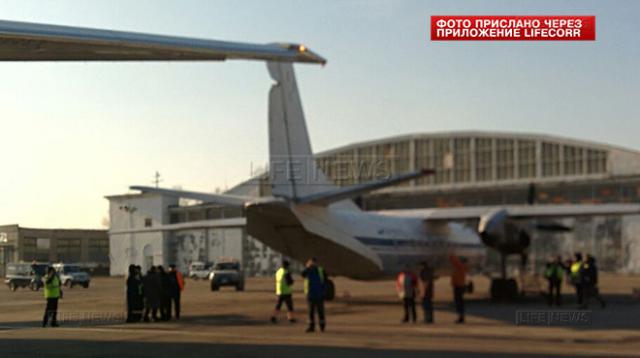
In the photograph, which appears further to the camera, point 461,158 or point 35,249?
point 35,249

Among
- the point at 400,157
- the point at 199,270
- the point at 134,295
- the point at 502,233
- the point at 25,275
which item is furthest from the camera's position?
the point at 199,270

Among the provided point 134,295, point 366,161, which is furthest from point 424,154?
point 134,295

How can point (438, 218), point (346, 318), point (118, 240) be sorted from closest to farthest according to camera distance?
point (346, 318), point (438, 218), point (118, 240)

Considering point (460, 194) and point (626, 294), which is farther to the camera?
point (460, 194)

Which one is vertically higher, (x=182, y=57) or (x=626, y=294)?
(x=182, y=57)

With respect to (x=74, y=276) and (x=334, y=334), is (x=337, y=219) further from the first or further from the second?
(x=74, y=276)

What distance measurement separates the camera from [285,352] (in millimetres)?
14219

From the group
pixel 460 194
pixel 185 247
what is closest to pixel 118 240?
pixel 185 247

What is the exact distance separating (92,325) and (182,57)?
869 cm

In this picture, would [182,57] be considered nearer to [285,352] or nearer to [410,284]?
[285,352]

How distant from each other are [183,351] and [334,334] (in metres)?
4.02

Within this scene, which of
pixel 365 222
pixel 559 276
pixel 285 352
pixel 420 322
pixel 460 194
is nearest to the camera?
pixel 285 352

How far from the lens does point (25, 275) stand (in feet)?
177

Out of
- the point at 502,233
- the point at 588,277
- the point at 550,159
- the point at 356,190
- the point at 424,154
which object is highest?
the point at 424,154
